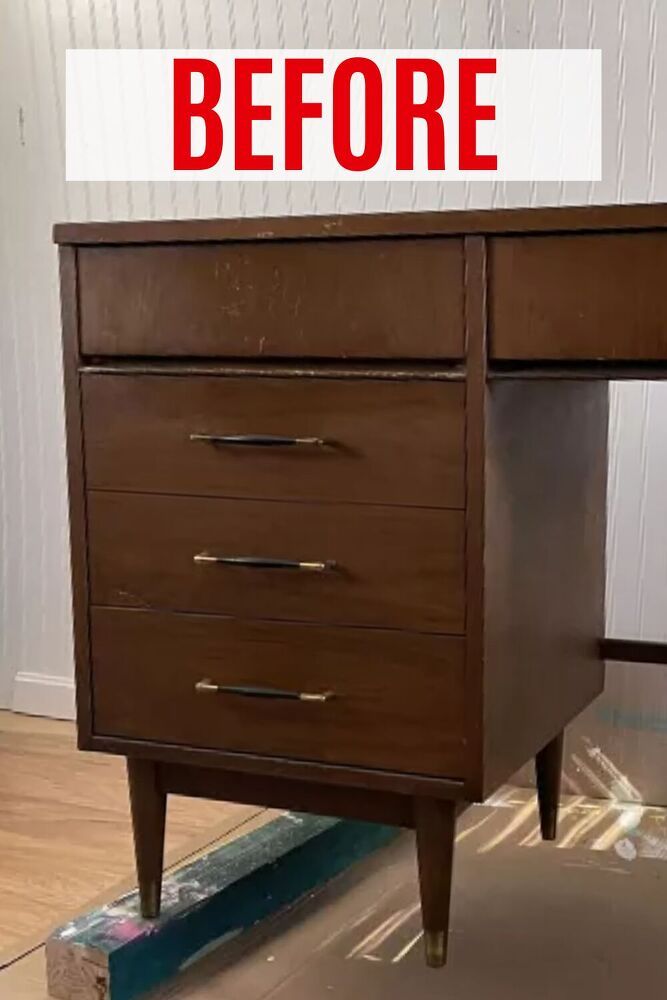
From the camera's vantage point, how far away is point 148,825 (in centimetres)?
137

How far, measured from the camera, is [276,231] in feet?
3.87

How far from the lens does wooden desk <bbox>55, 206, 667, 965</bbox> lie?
1125mm

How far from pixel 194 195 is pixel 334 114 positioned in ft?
0.84

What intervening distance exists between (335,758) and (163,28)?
4.09 ft

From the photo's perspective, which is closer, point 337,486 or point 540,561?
point 337,486

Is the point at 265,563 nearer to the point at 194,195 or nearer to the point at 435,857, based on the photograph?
the point at 435,857

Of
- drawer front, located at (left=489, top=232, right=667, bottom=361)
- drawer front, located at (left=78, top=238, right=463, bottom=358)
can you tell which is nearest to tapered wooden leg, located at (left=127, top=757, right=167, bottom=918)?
drawer front, located at (left=78, top=238, right=463, bottom=358)

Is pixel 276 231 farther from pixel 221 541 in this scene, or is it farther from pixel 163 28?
pixel 163 28

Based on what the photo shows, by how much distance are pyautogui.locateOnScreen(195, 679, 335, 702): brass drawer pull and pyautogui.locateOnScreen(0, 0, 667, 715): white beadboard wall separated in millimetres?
709

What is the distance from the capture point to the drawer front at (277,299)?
1141 millimetres

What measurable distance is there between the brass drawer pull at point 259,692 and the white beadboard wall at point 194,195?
27.9 inches

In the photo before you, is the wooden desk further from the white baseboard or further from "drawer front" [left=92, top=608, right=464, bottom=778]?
the white baseboard

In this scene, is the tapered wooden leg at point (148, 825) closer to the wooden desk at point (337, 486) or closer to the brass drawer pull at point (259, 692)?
Answer: the wooden desk at point (337, 486)

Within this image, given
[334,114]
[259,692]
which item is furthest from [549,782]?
[334,114]
